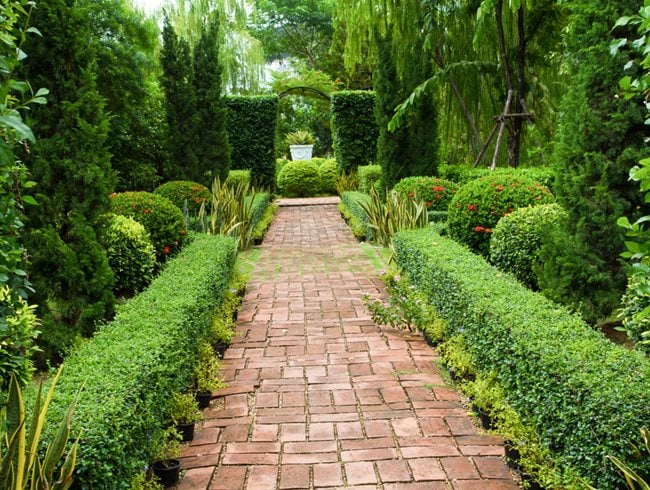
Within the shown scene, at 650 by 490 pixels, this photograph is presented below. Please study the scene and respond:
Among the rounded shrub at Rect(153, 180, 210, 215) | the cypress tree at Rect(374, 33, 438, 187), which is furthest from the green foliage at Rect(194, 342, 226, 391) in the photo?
the cypress tree at Rect(374, 33, 438, 187)

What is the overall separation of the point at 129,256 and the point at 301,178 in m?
13.5

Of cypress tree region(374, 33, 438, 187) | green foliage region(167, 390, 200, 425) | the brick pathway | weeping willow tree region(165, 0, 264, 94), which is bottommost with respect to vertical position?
the brick pathway

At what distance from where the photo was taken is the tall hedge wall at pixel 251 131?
16750 millimetres

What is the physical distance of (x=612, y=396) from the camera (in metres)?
A: 2.34

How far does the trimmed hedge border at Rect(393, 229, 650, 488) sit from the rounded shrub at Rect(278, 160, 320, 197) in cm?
1442

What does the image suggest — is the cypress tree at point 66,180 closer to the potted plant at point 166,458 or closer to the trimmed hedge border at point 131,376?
the trimmed hedge border at point 131,376

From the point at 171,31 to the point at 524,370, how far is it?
890 centimetres

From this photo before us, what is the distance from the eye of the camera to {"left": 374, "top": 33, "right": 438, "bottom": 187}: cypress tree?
11.3 metres

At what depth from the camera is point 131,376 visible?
105 inches

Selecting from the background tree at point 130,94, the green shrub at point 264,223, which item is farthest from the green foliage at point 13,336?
the green shrub at point 264,223

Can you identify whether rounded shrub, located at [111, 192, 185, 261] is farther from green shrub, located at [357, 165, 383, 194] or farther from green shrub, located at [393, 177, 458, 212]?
green shrub, located at [357, 165, 383, 194]

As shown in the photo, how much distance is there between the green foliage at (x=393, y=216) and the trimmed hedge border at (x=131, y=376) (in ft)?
13.8

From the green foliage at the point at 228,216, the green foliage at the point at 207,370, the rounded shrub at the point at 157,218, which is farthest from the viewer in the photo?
the green foliage at the point at 228,216

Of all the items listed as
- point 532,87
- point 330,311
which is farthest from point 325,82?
point 330,311
